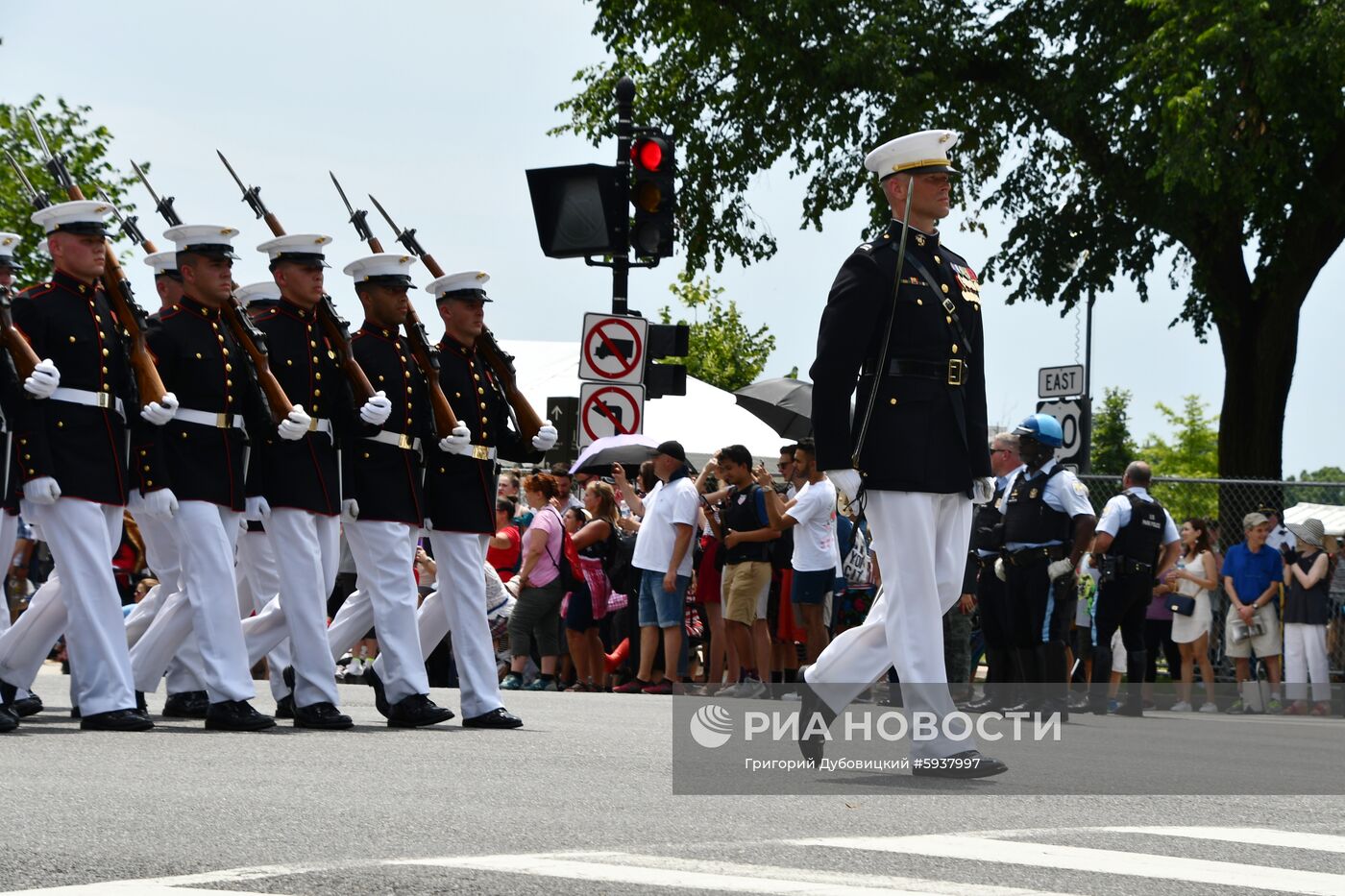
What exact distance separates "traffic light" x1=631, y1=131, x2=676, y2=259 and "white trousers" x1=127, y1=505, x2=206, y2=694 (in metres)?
5.19

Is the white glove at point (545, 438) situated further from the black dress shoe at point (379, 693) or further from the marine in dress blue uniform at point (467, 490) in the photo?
the black dress shoe at point (379, 693)

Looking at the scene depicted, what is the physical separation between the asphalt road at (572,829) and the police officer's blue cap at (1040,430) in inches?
186

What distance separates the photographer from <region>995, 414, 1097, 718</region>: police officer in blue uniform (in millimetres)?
13281

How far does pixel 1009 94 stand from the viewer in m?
26.5

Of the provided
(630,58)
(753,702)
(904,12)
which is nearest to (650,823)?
(753,702)

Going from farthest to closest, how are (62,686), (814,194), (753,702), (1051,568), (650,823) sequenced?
1. (814,194)
2. (62,686)
3. (1051,568)
4. (753,702)
5. (650,823)

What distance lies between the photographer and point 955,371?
779 cm

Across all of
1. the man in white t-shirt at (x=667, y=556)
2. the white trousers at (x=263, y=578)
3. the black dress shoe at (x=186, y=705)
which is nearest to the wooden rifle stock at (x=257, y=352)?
the white trousers at (x=263, y=578)

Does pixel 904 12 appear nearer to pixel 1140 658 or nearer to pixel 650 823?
pixel 1140 658

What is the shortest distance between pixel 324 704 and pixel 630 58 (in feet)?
64.5

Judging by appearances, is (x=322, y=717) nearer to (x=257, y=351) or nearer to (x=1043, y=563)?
(x=257, y=351)

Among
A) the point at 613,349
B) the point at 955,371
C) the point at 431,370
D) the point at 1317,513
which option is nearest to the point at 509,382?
the point at 431,370

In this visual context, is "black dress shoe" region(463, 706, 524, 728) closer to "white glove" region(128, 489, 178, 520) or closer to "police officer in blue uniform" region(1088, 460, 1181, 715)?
"white glove" region(128, 489, 178, 520)

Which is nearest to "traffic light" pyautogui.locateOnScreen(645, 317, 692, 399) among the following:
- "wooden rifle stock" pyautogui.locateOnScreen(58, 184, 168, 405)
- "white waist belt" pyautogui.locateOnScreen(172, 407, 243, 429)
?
"white waist belt" pyautogui.locateOnScreen(172, 407, 243, 429)
